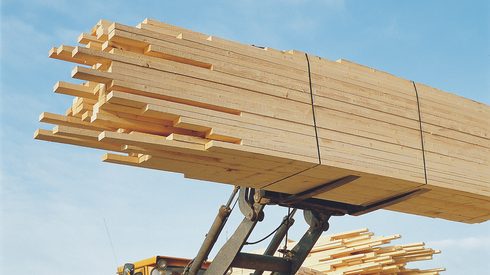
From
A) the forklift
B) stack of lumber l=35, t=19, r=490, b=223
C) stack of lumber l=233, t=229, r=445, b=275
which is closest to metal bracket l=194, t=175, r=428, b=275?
the forklift

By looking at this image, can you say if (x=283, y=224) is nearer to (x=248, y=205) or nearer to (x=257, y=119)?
(x=248, y=205)

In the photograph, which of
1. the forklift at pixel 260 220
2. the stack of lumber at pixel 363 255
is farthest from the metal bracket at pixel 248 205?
the stack of lumber at pixel 363 255

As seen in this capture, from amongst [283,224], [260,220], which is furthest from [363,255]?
[260,220]

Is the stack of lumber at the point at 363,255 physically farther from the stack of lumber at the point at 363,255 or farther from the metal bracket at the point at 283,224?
the metal bracket at the point at 283,224

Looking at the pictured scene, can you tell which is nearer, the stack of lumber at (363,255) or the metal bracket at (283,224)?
the metal bracket at (283,224)

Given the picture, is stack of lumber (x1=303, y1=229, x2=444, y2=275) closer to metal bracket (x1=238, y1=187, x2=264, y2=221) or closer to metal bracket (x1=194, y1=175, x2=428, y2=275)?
metal bracket (x1=194, y1=175, x2=428, y2=275)

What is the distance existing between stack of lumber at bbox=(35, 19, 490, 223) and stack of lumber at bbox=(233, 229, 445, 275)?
15.0 feet

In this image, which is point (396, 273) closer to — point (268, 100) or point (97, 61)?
point (268, 100)

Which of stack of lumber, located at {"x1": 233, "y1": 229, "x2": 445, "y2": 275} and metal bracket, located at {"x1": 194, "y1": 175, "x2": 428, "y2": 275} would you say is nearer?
metal bracket, located at {"x1": 194, "y1": 175, "x2": 428, "y2": 275}

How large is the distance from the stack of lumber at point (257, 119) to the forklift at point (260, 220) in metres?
0.35

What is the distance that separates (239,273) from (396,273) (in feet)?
9.76

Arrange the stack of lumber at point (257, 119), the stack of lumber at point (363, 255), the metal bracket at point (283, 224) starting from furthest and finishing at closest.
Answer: the stack of lumber at point (363, 255) < the metal bracket at point (283, 224) < the stack of lumber at point (257, 119)

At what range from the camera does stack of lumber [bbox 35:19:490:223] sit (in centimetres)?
616

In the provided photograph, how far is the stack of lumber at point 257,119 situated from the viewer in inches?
243
